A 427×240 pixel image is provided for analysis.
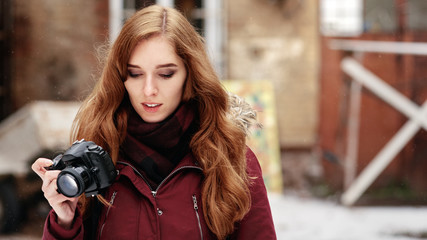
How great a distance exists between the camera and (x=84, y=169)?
1.33 m

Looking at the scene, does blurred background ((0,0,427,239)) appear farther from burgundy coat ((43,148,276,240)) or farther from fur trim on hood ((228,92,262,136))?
burgundy coat ((43,148,276,240))

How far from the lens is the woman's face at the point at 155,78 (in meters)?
1.45

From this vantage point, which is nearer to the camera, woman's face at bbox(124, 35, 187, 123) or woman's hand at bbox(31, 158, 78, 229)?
woman's hand at bbox(31, 158, 78, 229)

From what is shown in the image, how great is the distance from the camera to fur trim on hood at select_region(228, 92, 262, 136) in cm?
164

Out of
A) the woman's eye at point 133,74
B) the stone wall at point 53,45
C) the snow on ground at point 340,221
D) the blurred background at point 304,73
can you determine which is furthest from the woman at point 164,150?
the stone wall at point 53,45

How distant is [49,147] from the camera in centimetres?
447

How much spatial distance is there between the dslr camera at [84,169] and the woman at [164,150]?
8 cm

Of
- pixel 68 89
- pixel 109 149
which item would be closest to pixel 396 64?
pixel 68 89

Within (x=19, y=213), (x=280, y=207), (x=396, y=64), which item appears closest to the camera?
(x=19, y=213)

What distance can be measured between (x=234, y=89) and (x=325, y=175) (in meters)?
1.43

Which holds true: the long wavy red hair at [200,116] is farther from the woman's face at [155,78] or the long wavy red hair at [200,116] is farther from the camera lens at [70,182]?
the camera lens at [70,182]

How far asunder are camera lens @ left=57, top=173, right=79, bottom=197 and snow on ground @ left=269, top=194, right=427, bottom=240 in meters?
3.18

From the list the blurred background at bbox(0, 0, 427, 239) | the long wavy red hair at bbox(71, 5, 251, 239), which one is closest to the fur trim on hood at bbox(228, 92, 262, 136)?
the long wavy red hair at bbox(71, 5, 251, 239)

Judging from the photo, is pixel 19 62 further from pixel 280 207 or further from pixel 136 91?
pixel 136 91
